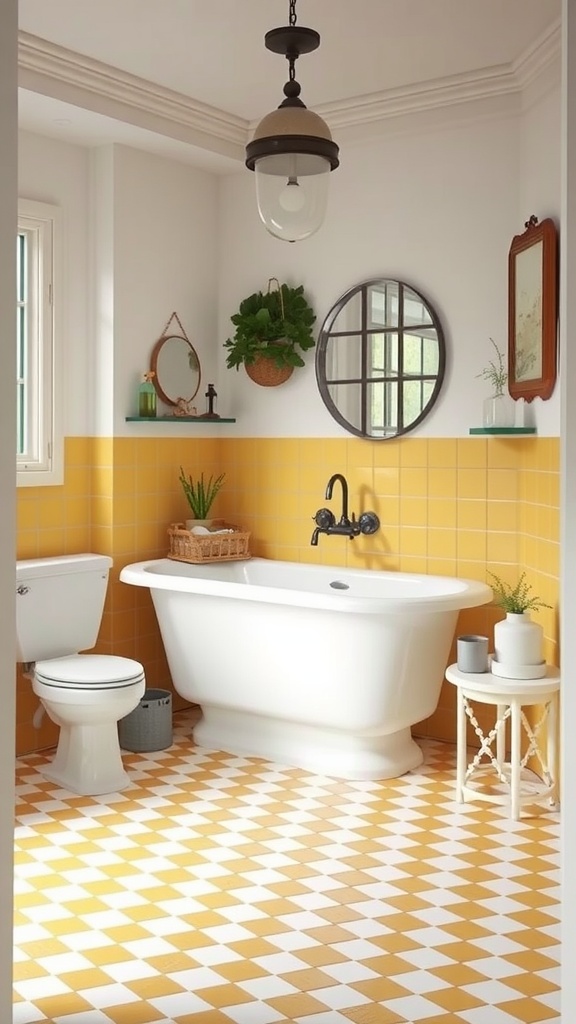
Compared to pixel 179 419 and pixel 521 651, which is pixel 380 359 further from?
pixel 521 651

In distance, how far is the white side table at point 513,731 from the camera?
377 centimetres

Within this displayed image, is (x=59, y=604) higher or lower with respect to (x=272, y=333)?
lower

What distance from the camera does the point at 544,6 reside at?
362cm

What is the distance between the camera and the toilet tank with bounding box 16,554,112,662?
428cm

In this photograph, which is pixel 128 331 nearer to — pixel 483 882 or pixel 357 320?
pixel 357 320

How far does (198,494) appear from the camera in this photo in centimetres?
527

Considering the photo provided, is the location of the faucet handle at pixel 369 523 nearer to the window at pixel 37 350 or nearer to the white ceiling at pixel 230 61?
the window at pixel 37 350

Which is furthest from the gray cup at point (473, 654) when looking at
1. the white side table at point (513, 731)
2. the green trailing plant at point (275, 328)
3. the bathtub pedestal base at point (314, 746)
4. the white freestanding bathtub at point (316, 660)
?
the green trailing plant at point (275, 328)

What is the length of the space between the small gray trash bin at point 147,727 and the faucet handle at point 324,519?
42.1 inches

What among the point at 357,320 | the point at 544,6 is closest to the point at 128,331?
the point at 357,320

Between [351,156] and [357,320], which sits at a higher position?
[351,156]

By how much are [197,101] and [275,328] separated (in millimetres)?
1051

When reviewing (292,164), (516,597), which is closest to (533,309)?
(516,597)

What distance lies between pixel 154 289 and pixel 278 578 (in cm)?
148
